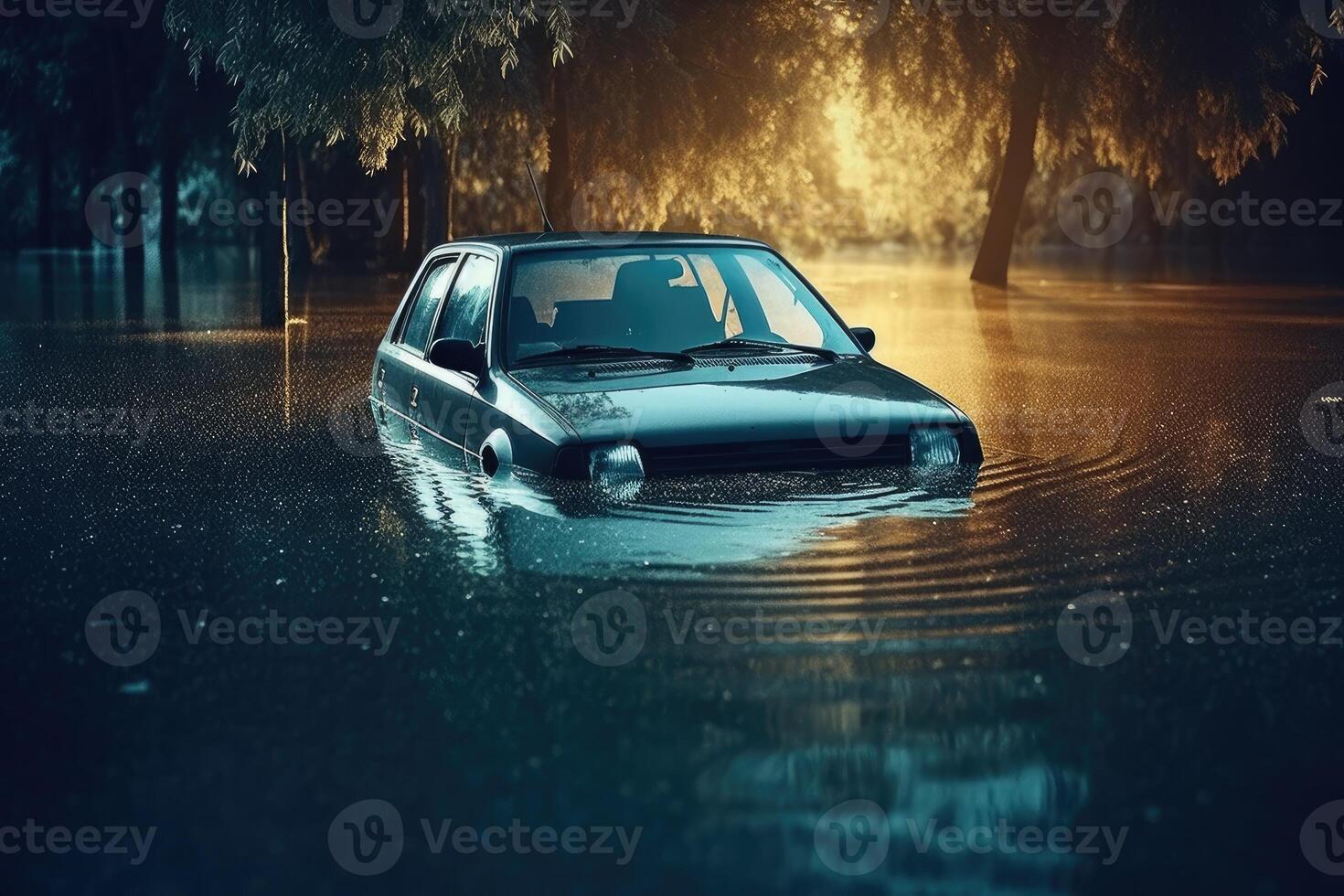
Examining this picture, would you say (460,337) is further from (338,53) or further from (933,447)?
(338,53)

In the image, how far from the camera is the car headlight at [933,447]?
9117 millimetres

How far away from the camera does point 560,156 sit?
31625 millimetres

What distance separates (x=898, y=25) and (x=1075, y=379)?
60.3 feet

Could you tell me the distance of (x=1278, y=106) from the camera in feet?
113

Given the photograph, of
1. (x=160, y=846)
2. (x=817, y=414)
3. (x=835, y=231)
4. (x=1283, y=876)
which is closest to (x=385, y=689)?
(x=160, y=846)

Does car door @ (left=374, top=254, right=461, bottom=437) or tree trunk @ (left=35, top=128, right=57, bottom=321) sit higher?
car door @ (left=374, top=254, right=461, bottom=437)

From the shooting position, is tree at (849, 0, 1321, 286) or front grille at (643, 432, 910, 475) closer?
front grille at (643, 432, 910, 475)

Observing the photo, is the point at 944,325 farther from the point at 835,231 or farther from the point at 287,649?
the point at 835,231

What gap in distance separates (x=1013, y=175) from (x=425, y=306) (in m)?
26.9

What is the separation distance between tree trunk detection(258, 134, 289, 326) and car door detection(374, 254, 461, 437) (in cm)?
1206

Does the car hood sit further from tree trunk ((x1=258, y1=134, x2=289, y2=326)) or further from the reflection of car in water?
tree trunk ((x1=258, y1=134, x2=289, y2=326))

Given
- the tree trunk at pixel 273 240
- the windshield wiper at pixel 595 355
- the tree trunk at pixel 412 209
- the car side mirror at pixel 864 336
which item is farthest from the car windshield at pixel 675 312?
the tree trunk at pixel 412 209

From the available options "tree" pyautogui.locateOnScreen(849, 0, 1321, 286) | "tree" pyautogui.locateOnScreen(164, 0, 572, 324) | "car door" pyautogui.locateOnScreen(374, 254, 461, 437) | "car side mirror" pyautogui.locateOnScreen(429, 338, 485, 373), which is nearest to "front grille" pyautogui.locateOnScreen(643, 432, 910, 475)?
"car side mirror" pyautogui.locateOnScreen(429, 338, 485, 373)

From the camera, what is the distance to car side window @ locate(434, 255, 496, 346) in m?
9.99
